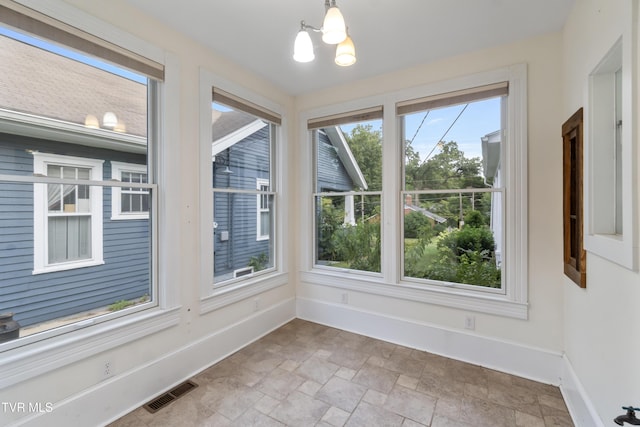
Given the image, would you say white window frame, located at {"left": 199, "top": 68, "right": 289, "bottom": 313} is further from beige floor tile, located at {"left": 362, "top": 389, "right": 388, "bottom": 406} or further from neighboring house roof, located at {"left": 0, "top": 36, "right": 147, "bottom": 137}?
beige floor tile, located at {"left": 362, "top": 389, "right": 388, "bottom": 406}

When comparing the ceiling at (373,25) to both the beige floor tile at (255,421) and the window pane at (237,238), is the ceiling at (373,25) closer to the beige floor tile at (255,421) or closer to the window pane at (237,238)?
the window pane at (237,238)

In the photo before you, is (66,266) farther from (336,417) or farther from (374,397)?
(374,397)

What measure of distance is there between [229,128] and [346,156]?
1366mm

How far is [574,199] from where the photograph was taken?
2.02 metres

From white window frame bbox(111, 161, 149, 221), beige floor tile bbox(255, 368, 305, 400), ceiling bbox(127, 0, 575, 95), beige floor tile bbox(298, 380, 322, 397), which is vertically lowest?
beige floor tile bbox(298, 380, 322, 397)

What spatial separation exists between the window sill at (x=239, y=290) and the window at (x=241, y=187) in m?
0.08

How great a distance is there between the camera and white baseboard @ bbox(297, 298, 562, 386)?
7.59 feet

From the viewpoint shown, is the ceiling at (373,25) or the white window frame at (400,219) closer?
the ceiling at (373,25)

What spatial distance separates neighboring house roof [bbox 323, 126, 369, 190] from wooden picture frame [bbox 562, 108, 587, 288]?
173cm

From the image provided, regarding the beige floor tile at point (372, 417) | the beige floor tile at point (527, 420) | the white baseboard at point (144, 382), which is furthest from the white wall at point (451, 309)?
the beige floor tile at point (372, 417)

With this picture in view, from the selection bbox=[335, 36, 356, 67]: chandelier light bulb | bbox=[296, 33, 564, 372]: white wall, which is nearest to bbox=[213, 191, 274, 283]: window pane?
bbox=[335, 36, 356, 67]: chandelier light bulb

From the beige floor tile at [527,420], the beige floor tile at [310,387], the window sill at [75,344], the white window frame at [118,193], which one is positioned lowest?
the beige floor tile at [527,420]

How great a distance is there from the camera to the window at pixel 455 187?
2588 mm

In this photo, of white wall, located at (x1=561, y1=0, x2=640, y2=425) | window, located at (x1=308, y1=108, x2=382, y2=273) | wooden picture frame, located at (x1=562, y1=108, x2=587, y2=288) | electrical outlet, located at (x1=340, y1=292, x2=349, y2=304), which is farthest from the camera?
electrical outlet, located at (x1=340, y1=292, x2=349, y2=304)
